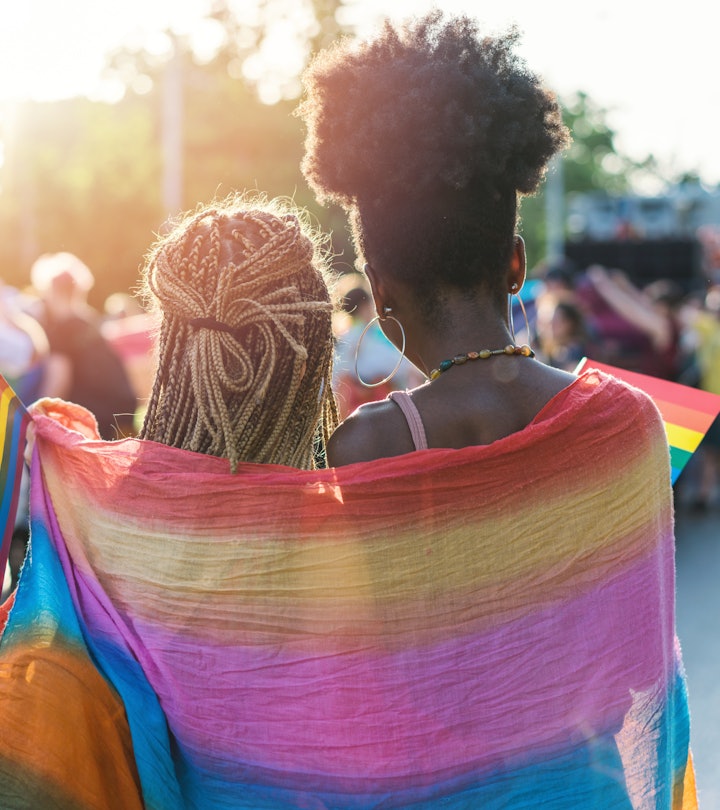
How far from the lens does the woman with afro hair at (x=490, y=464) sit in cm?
215

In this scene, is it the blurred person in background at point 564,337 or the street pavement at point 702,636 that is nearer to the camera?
the street pavement at point 702,636

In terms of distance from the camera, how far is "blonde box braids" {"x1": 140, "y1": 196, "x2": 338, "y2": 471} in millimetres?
2289

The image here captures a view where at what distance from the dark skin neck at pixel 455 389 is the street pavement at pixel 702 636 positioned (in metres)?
2.84

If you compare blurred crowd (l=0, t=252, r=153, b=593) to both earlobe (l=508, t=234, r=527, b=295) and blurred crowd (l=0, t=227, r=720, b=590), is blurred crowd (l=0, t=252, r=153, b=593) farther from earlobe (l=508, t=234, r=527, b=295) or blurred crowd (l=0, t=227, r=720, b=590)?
earlobe (l=508, t=234, r=527, b=295)

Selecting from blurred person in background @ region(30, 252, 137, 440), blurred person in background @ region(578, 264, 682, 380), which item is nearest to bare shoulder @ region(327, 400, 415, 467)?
blurred person in background @ region(30, 252, 137, 440)

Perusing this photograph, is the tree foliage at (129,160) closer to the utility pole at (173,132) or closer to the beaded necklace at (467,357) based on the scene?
the utility pole at (173,132)

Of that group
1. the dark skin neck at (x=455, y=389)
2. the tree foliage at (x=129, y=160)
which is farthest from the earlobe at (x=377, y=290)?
the tree foliage at (x=129, y=160)

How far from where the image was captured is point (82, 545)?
2326 mm

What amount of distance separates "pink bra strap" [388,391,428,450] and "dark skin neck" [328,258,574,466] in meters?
0.01

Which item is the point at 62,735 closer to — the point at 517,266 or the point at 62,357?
the point at 517,266

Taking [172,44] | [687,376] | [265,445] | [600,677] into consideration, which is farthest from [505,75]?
[172,44]

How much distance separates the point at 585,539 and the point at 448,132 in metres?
0.81

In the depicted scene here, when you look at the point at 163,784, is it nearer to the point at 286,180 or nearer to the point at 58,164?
the point at 286,180

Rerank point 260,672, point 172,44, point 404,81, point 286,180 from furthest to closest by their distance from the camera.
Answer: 1. point 286,180
2. point 172,44
3. point 404,81
4. point 260,672
